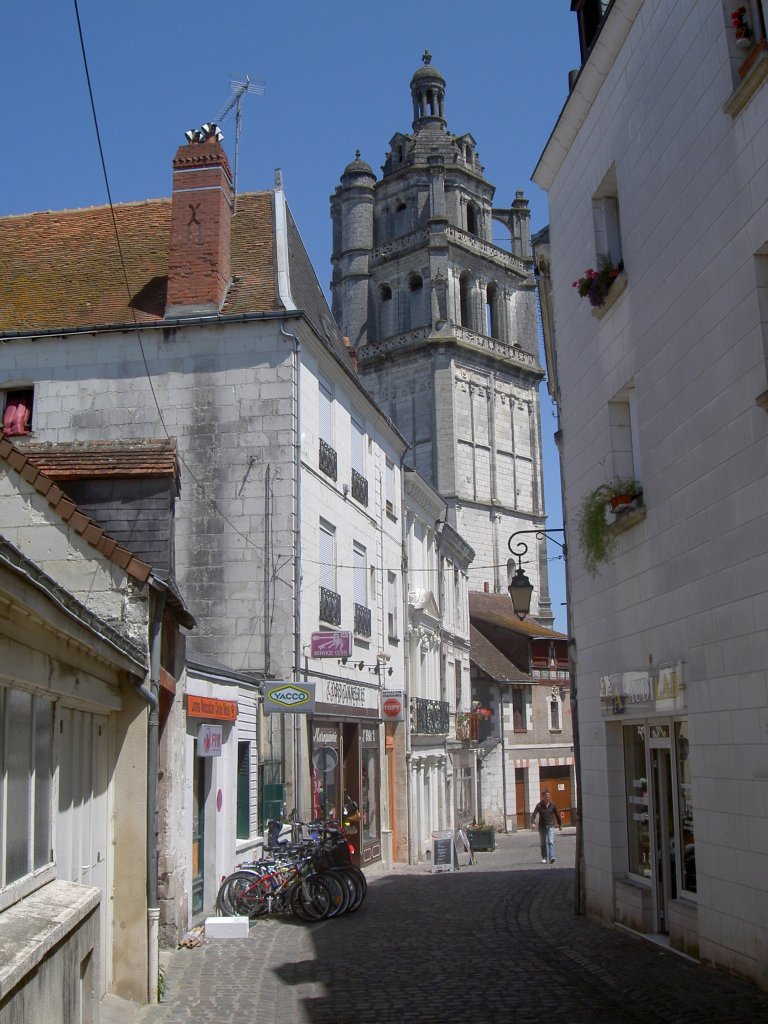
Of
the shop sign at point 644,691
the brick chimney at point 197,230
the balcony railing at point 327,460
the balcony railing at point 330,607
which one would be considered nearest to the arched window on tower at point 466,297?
the balcony railing at point 327,460

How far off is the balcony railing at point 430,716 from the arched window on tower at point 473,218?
4079 centimetres

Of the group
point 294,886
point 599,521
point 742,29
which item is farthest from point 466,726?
point 742,29

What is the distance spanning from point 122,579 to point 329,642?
860 centimetres

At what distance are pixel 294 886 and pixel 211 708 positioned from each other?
2.50 metres

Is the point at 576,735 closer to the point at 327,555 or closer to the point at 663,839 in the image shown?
the point at 663,839

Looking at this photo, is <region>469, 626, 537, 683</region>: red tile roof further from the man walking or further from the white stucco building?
the white stucco building

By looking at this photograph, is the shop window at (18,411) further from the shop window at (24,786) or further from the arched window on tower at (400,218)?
the arched window on tower at (400,218)

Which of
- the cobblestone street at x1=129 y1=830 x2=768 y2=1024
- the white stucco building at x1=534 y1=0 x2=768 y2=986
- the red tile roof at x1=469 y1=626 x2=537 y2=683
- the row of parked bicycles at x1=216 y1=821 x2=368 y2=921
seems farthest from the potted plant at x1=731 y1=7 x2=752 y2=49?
the red tile roof at x1=469 y1=626 x2=537 y2=683

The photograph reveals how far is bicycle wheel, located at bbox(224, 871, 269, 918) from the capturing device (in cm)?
1304

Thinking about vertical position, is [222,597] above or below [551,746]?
above

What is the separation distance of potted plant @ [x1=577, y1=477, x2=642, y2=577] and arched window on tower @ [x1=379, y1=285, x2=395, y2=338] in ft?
167

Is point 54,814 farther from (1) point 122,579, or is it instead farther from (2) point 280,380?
(2) point 280,380

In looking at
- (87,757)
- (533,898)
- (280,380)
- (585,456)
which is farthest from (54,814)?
(280,380)

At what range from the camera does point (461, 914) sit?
14.0m
